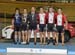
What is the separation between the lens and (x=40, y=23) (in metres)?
15.8

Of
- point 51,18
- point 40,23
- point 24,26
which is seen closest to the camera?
point 51,18

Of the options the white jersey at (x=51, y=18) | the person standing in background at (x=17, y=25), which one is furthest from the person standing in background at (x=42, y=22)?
the person standing in background at (x=17, y=25)

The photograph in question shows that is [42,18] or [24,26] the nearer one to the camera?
[42,18]

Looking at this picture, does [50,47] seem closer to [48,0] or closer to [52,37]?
[52,37]

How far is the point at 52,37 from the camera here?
1627 cm

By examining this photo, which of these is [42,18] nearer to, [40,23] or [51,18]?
[40,23]

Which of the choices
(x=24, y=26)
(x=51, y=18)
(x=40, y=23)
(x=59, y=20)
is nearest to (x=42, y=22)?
(x=40, y=23)

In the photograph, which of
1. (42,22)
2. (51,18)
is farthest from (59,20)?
(42,22)

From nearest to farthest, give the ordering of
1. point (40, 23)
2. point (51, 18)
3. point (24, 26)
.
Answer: point (51, 18) < point (40, 23) < point (24, 26)

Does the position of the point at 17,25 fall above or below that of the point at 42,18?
below

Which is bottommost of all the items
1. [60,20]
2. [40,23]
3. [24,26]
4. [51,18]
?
[24,26]

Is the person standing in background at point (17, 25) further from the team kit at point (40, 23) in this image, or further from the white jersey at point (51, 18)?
the white jersey at point (51, 18)

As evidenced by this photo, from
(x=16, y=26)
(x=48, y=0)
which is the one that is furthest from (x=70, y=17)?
(x=16, y=26)

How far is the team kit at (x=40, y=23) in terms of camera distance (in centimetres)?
1570
